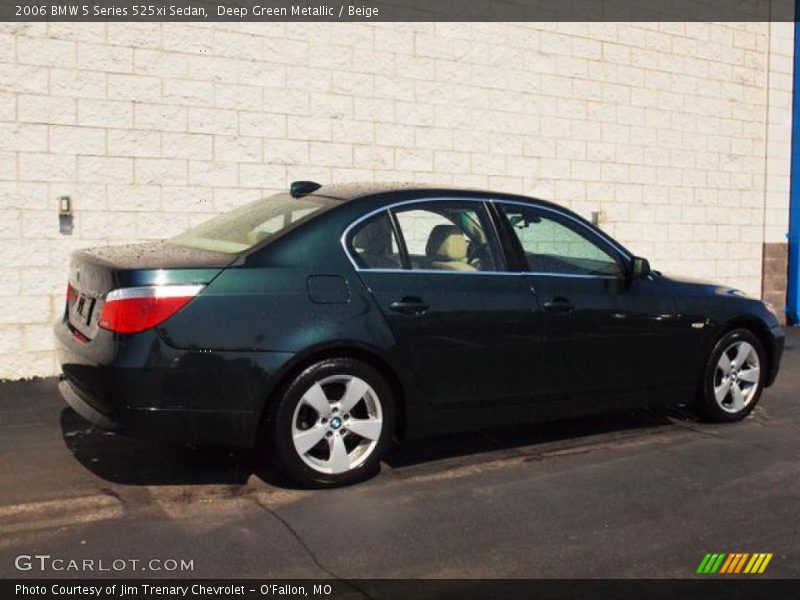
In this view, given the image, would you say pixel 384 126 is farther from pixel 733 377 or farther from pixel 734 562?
pixel 734 562

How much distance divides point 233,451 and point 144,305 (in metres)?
1.39

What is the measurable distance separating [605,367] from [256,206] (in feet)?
7.59

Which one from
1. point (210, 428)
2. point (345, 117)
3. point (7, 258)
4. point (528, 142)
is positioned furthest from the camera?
point (528, 142)

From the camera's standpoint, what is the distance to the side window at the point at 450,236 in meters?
4.99

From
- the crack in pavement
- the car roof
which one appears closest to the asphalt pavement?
the crack in pavement

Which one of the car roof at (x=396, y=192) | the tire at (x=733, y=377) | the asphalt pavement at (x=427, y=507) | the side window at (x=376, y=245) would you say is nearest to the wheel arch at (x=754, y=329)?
the tire at (x=733, y=377)

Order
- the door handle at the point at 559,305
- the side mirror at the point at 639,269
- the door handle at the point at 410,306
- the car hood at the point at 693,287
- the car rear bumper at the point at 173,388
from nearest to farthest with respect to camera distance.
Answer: the car rear bumper at the point at 173,388
the door handle at the point at 410,306
the door handle at the point at 559,305
the side mirror at the point at 639,269
the car hood at the point at 693,287

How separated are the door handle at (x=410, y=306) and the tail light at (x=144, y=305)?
1075mm

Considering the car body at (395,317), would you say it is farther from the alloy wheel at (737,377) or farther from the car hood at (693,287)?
the alloy wheel at (737,377)
